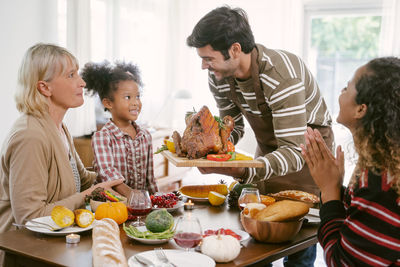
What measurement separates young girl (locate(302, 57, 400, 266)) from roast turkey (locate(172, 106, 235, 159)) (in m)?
0.73

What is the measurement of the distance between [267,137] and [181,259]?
51.4 inches

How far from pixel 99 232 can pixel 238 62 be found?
1.20 m

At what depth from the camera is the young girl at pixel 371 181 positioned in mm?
1328

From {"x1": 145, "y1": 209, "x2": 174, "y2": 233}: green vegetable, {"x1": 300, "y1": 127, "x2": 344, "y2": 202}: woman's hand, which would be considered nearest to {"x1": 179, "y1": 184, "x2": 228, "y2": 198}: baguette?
{"x1": 145, "y1": 209, "x2": 174, "y2": 233}: green vegetable

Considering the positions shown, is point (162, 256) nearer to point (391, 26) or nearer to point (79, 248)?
point (79, 248)

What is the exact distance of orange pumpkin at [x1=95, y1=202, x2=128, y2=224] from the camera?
6.04 feet

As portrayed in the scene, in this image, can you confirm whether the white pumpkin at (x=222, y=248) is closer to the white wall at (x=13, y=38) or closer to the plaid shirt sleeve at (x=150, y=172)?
the plaid shirt sleeve at (x=150, y=172)

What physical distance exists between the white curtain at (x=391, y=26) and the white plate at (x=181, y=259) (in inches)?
194

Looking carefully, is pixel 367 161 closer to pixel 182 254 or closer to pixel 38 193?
pixel 182 254

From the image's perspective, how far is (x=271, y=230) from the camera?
1.65 meters

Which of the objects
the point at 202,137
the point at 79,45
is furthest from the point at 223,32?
the point at 79,45

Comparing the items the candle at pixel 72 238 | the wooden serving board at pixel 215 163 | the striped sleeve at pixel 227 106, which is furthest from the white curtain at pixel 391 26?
the candle at pixel 72 238

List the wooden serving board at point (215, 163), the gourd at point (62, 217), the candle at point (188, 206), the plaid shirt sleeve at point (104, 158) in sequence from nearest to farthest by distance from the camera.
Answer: the gourd at point (62, 217) → the wooden serving board at point (215, 163) → the candle at point (188, 206) → the plaid shirt sleeve at point (104, 158)

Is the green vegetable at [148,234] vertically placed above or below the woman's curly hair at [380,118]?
below
